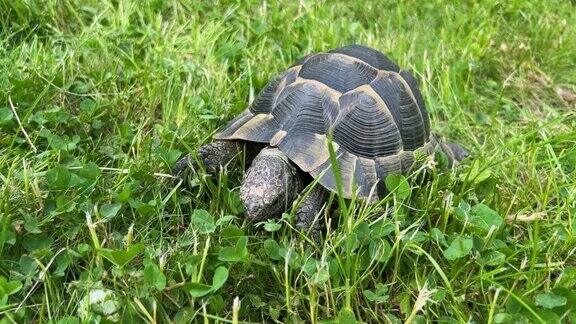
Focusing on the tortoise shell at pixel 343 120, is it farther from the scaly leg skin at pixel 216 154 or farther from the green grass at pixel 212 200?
the green grass at pixel 212 200

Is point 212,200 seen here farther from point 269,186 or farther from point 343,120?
point 343,120

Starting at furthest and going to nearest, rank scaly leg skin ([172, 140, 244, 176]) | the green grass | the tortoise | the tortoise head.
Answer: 1. scaly leg skin ([172, 140, 244, 176])
2. the tortoise
3. the tortoise head
4. the green grass

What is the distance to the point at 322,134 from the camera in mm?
2662

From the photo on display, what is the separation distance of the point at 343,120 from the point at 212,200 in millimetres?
718

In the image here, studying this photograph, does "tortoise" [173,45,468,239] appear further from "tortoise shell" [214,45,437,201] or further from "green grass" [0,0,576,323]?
"green grass" [0,0,576,323]

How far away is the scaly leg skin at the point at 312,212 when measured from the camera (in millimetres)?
2439

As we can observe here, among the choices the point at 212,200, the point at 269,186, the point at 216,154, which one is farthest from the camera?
the point at 216,154

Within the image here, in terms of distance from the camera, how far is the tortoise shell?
8.59 ft

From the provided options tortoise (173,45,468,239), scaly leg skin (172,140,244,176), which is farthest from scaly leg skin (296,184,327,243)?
scaly leg skin (172,140,244,176)

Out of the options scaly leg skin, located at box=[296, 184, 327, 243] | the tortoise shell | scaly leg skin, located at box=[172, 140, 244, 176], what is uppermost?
the tortoise shell

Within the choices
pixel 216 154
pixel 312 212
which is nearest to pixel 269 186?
pixel 312 212

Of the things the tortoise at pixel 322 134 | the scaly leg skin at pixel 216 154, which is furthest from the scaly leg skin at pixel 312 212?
the scaly leg skin at pixel 216 154

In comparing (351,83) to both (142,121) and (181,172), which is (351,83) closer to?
(181,172)

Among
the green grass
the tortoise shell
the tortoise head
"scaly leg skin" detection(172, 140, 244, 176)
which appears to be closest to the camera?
the green grass
